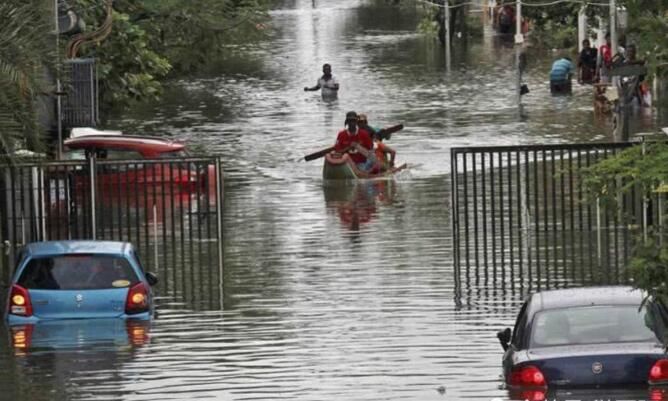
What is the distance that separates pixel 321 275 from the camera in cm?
2844

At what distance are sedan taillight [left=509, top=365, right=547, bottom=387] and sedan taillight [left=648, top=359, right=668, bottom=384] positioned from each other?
2.83 feet

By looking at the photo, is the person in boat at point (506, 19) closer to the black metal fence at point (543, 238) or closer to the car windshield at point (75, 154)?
the car windshield at point (75, 154)

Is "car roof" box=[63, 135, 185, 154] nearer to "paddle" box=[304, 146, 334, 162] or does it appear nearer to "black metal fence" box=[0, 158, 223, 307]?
"paddle" box=[304, 146, 334, 162]

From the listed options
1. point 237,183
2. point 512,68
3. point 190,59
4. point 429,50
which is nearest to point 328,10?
point 429,50

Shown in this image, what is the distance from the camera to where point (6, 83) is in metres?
24.0

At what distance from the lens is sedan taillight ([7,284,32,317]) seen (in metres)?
23.2

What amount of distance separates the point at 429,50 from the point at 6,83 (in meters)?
58.6

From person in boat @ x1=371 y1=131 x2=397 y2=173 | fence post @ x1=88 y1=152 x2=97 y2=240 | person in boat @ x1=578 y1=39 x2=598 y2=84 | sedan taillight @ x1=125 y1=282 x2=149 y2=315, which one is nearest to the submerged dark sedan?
sedan taillight @ x1=125 y1=282 x2=149 y2=315

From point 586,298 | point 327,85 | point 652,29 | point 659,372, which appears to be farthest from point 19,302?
point 327,85

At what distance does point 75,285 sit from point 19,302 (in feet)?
2.18

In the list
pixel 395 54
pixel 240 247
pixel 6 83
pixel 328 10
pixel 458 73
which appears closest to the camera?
pixel 6 83

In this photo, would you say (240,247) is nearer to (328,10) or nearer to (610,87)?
(610,87)

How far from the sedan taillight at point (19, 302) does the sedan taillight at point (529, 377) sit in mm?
7720

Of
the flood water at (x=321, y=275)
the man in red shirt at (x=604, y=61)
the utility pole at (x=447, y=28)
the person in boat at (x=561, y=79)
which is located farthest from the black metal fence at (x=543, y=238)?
the utility pole at (x=447, y=28)
